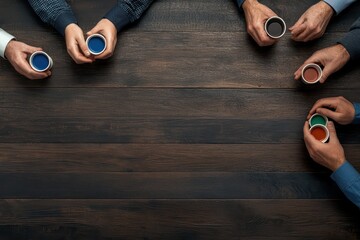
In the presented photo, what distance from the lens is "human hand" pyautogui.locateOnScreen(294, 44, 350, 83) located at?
2023 millimetres

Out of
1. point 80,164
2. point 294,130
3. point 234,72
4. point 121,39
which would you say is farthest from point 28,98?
point 294,130

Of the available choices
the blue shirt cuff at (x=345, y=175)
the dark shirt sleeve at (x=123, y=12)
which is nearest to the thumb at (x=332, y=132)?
the blue shirt cuff at (x=345, y=175)

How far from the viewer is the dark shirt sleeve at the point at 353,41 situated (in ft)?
6.57

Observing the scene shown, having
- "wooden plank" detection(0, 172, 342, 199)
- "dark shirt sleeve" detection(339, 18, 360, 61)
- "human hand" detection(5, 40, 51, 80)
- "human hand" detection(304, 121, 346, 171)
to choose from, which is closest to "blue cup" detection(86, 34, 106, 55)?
"human hand" detection(5, 40, 51, 80)

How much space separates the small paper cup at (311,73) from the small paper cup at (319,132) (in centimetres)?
23

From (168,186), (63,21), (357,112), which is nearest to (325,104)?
(357,112)

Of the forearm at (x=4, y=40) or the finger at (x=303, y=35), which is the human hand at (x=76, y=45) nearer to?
the forearm at (x=4, y=40)

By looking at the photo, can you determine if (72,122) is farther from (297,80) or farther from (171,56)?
(297,80)

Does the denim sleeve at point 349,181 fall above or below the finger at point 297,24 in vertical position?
below

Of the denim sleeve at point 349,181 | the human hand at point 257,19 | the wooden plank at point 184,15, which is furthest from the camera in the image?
the wooden plank at point 184,15

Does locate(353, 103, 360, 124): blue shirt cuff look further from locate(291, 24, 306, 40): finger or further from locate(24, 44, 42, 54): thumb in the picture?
locate(24, 44, 42, 54): thumb

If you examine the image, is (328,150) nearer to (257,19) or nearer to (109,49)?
(257,19)

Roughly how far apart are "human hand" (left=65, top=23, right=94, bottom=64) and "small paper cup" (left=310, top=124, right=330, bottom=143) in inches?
46.7

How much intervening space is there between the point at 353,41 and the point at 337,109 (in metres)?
0.36
